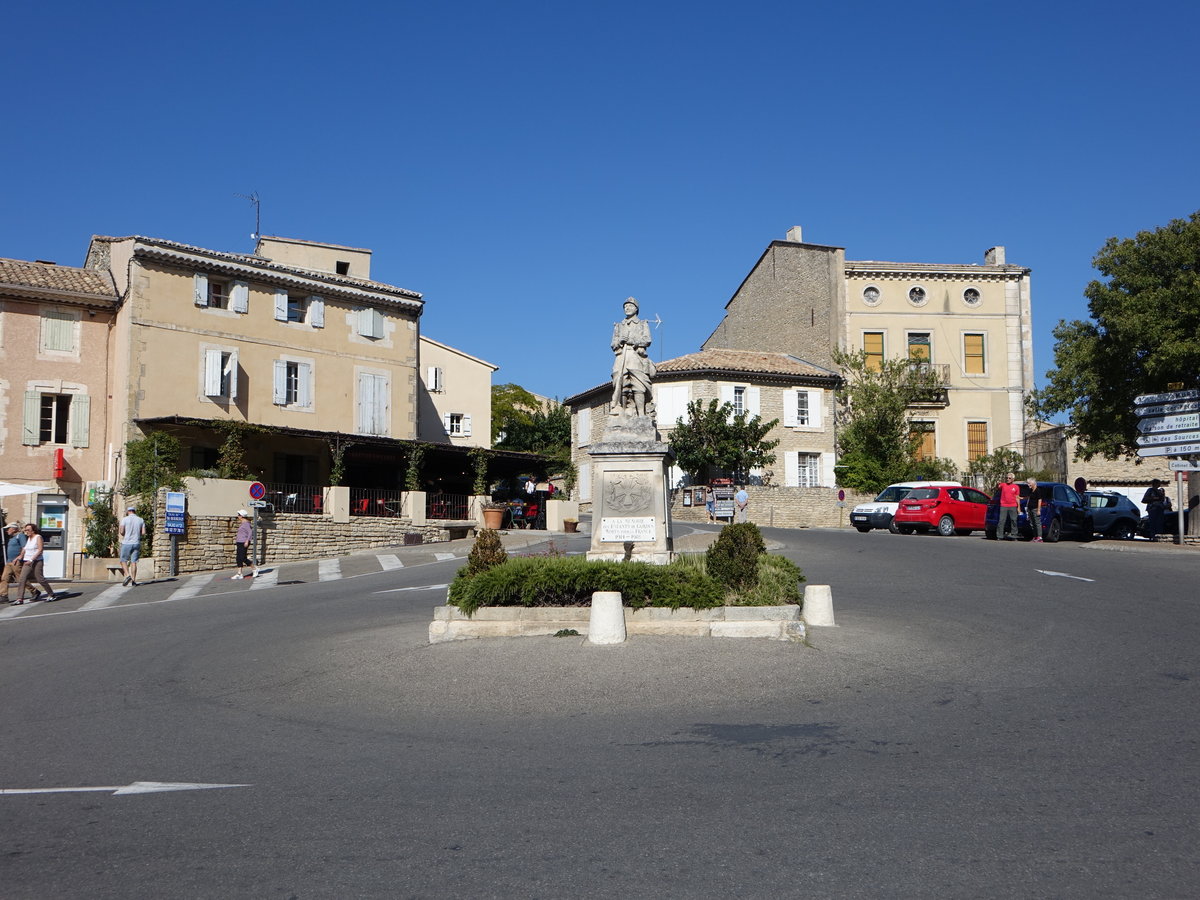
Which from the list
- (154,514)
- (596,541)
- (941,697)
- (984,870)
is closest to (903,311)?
(154,514)

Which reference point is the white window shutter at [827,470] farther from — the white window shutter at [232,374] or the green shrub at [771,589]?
the green shrub at [771,589]

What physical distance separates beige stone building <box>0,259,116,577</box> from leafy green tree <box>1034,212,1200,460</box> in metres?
27.6

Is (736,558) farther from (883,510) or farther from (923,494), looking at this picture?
(883,510)

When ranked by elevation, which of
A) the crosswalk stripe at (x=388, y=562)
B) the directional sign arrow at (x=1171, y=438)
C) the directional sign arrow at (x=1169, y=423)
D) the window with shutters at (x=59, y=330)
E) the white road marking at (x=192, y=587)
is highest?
the window with shutters at (x=59, y=330)

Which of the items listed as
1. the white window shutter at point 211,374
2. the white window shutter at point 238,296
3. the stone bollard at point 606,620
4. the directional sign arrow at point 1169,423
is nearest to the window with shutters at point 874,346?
the directional sign arrow at point 1169,423

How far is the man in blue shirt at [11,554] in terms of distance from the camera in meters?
20.6

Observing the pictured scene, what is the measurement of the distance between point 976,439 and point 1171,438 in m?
25.2

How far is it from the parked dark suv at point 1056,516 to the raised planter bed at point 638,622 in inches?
704

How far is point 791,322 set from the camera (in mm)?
50844

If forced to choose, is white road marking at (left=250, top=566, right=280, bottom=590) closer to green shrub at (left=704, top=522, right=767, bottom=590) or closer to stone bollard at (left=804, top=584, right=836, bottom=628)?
green shrub at (left=704, top=522, right=767, bottom=590)

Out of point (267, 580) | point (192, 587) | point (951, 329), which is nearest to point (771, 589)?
point (267, 580)

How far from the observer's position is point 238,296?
108ft

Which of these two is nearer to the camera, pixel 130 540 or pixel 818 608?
pixel 818 608

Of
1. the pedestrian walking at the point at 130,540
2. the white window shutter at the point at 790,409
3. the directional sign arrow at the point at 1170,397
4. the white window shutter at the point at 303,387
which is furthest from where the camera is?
the white window shutter at the point at 790,409
